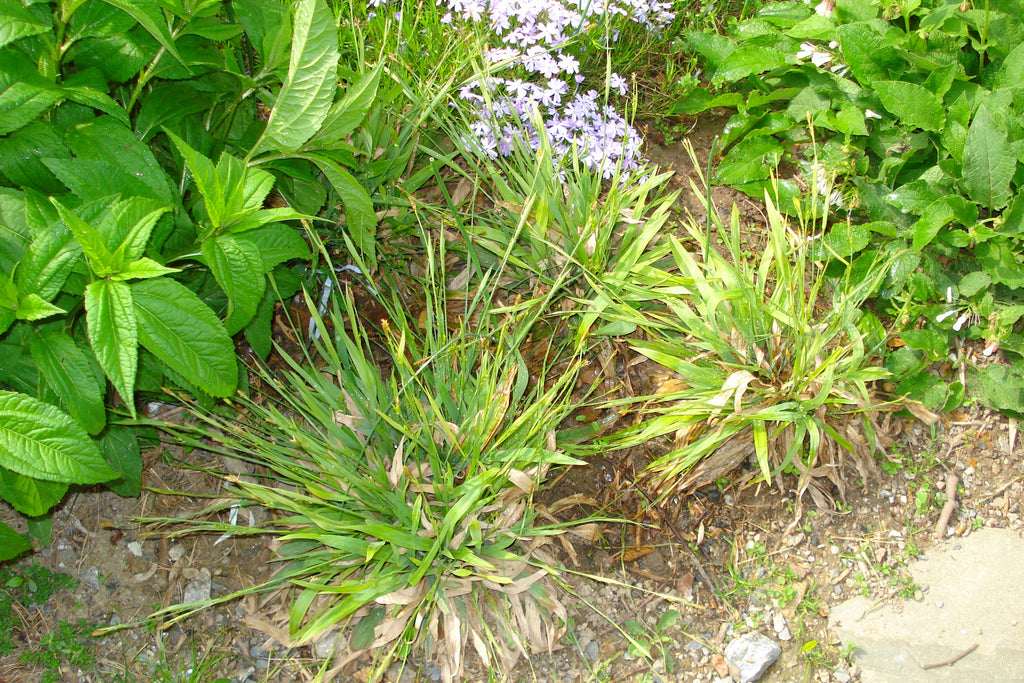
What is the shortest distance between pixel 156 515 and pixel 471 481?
92 centimetres

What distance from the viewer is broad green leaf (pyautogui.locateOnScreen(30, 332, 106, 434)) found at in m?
1.49

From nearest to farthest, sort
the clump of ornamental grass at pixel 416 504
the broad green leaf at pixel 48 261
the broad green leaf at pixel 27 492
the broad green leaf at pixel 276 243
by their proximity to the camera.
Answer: the broad green leaf at pixel 48 261, the broad green leaf at pixel 27 492, the broad green leaf at pixel 276 243, the clump of ornamental grass at pixel 416 504

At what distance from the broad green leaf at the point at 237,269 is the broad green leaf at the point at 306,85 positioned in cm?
24

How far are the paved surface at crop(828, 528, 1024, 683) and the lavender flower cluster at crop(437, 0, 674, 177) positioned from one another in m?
1.47

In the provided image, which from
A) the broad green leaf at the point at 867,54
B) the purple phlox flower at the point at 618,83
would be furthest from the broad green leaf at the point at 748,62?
the purple phlox flower at the point at 618,83

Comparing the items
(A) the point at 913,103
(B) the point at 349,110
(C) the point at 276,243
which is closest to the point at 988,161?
(A) the point at 913,103

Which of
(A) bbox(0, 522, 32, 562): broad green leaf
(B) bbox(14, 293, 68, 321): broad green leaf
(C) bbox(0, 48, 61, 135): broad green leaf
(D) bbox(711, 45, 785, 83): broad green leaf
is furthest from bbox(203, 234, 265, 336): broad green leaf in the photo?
(D) bbox(711, 45, 785, 83): broad green leaf

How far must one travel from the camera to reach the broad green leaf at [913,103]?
213cm

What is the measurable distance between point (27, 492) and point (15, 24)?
95 centimetres

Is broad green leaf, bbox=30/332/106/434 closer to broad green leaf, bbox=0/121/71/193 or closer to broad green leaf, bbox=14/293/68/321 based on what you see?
broad green leaf, bbox=14/293/68/321

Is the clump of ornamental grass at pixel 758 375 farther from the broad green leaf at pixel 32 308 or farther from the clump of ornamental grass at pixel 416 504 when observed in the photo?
the broad green leaf at pixel 32 308

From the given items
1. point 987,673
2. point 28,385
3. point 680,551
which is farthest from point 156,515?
point 987,673

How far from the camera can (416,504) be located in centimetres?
179

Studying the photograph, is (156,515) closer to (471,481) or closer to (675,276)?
(471,481)
